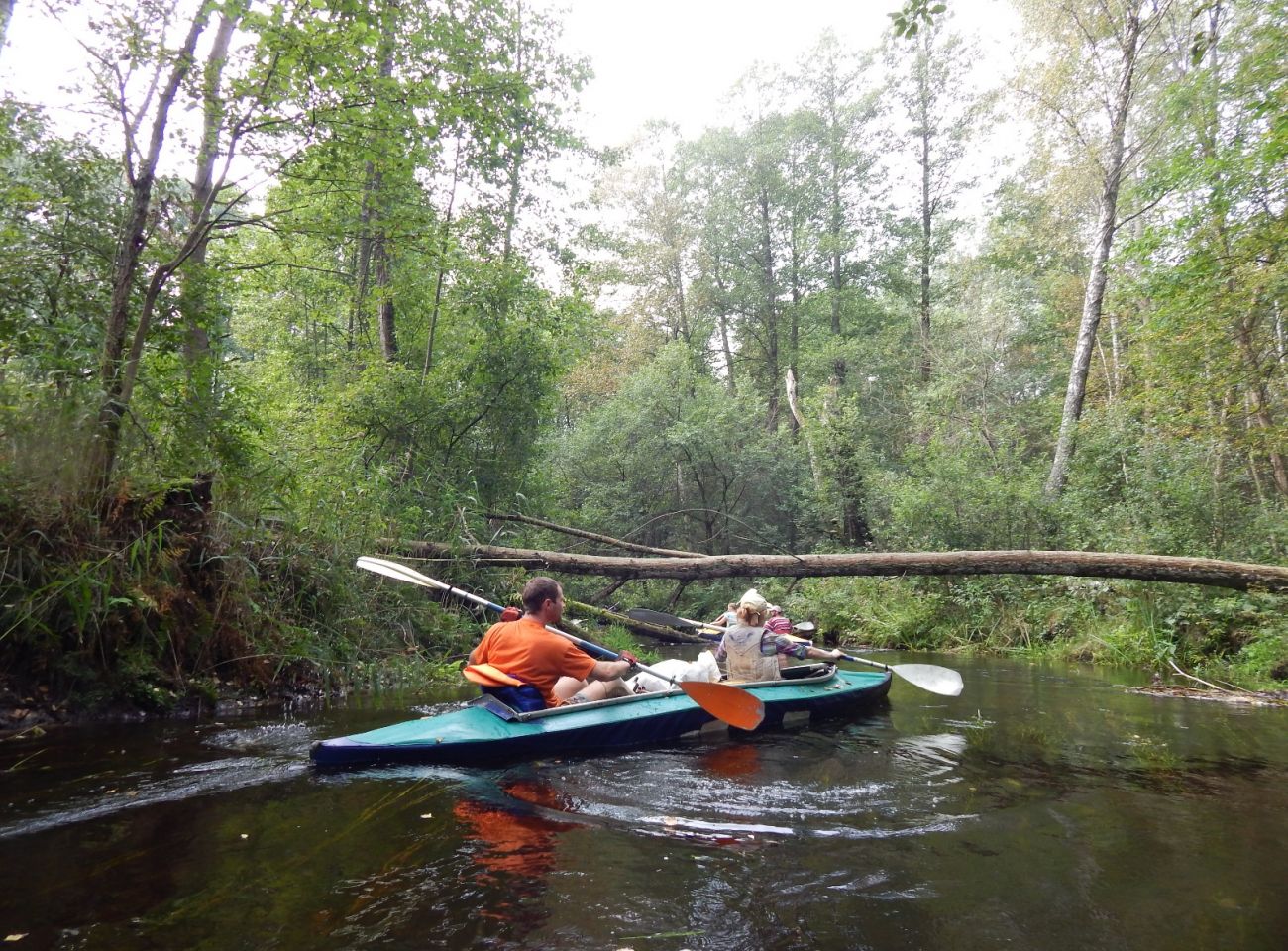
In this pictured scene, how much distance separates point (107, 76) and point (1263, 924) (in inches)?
319

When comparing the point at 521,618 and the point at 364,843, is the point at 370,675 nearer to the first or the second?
the point at 521,618

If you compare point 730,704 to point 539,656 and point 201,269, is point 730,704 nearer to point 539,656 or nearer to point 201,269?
point 539,656

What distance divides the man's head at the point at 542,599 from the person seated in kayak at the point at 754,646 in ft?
6.68

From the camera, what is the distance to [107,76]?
17.5ft

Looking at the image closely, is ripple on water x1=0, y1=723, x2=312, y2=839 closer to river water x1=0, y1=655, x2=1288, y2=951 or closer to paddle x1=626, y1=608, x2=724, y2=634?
river water x1=0, y1=655, x2=1288, y2=951


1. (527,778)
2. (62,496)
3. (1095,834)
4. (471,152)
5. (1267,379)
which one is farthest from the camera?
(471,152)

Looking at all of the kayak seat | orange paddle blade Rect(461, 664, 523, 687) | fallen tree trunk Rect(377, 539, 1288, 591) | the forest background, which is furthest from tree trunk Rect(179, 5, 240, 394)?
the kayak seat

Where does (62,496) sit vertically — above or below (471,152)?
below

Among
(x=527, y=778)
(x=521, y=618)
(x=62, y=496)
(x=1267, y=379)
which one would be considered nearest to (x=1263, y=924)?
(x=527, y=778)

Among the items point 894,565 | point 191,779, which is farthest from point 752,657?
point 191,779

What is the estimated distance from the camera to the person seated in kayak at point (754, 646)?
242 inches

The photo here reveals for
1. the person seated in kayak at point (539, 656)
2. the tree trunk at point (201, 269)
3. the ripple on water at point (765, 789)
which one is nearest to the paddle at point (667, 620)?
the ripple on water at point (765, 789)

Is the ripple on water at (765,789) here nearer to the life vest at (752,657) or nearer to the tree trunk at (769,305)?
the life vest at (752,657)

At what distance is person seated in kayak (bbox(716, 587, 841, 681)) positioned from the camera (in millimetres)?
6156
